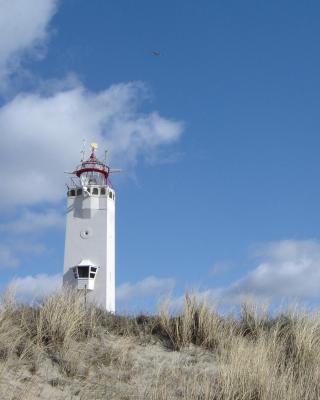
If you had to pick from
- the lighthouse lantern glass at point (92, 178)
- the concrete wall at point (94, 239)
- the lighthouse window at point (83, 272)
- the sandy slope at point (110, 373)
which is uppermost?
the lighthouse lantern glass at point (92, 178)

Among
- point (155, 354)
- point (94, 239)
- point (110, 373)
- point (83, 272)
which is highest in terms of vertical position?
point (94, 239)

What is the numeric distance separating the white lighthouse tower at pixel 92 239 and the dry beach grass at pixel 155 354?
2911 cm

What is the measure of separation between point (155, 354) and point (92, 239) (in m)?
32.3

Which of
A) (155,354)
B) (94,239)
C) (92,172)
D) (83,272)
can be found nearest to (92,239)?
(94,239)

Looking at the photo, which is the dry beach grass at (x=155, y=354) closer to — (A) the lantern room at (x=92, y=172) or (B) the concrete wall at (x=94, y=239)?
(B) the concrete wall at (x=94, y=239)

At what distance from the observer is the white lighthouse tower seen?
37812mm

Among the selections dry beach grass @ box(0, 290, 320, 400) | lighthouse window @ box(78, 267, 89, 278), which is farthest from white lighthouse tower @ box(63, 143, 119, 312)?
dry beach grass @ box(0, 290, 320, 400)

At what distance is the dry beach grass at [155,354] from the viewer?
19.7ft

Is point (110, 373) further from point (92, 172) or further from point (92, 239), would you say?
point (92, 172)

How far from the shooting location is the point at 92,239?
39250 mm

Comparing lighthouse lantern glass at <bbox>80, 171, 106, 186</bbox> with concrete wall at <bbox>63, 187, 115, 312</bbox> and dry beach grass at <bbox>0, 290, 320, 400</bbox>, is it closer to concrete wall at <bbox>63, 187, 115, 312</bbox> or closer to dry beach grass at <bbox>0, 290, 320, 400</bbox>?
concrete wall at <bbox>63, 187, 115, 312</bbox>

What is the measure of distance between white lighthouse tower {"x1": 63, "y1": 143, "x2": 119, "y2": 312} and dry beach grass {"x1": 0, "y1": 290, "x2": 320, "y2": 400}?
2911cm

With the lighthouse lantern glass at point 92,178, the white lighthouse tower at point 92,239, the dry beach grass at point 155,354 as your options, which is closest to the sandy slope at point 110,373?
the dry beach grass at point 155,354

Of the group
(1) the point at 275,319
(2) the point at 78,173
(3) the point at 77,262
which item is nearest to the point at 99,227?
(3) the point at 77,262
